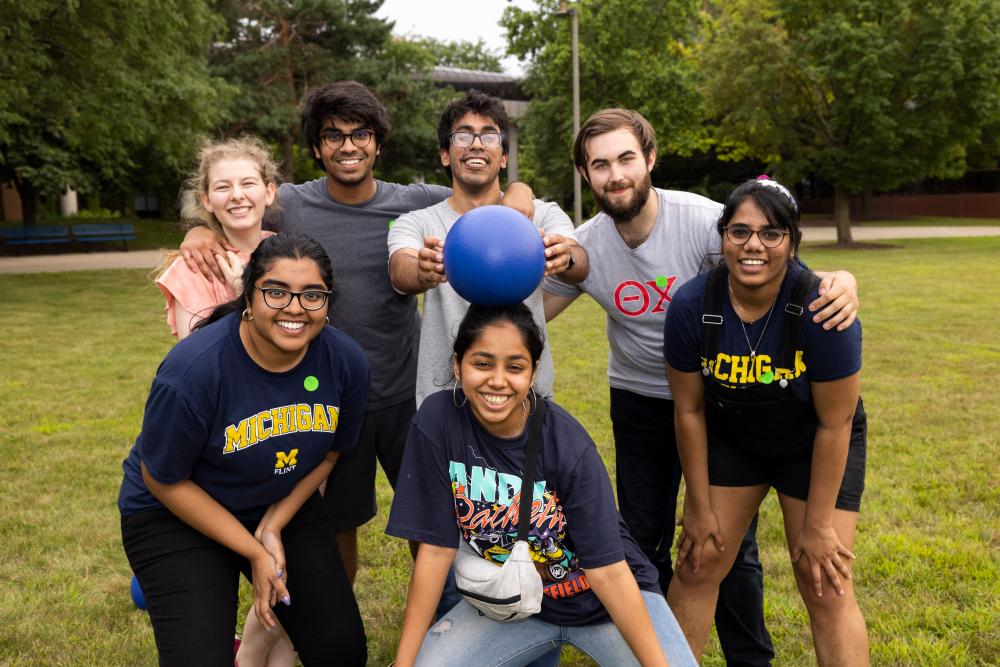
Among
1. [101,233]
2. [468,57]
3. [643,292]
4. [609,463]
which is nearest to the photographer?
[643,292]

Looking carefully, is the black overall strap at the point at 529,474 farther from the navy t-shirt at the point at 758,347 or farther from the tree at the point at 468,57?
the tree at the point at 468,57

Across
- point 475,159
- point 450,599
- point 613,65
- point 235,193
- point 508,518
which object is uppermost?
point 613,65

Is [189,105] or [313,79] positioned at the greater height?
[313,79]

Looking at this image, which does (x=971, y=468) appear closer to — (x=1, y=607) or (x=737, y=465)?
(x=737, y=465)

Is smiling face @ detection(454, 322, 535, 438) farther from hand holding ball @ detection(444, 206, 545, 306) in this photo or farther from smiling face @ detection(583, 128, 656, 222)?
smiling face @ detection(583, 128, 656, 222)

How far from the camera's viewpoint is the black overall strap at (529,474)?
112 inches

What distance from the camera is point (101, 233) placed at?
94.5ft

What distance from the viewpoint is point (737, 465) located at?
324cm

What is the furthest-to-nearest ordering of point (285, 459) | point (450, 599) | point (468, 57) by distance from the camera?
point (468, 57) → point (450, 599) → point (285, 459)

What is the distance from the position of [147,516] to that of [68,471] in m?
3.71

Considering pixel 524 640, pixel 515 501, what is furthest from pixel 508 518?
pixel 524 640

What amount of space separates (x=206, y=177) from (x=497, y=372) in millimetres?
1660

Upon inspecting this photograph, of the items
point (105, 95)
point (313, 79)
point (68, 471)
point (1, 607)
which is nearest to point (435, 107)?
point (313, 79)

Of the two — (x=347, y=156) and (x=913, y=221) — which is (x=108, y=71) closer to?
(x=347, y=156)
